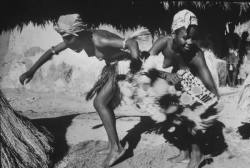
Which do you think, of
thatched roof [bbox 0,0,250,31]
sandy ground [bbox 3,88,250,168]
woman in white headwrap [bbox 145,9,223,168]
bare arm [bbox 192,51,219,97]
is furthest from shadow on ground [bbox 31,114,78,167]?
thatched roof [bbox 0,0,250,31]

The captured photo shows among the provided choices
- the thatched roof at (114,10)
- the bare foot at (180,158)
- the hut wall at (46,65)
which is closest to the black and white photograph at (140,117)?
the bare foot at (180,158)

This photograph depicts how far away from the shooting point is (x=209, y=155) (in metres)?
3.64

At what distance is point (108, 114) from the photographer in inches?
133

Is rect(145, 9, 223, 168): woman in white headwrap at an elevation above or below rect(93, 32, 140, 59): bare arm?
below

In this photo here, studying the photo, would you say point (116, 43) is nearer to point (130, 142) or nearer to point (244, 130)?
point (130, 142)

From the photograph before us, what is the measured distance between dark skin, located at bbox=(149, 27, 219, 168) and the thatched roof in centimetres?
433

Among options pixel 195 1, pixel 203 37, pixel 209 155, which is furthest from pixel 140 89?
pixel 203 37

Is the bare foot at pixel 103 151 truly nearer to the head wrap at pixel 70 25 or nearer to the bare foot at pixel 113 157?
the bare foot at pixel 113 157

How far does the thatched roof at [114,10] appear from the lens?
7520mm

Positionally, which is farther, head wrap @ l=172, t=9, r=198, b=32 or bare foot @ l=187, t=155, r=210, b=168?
bare foot @ l=187, t=155, r=210, b=168

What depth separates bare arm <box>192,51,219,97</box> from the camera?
3.16 metres

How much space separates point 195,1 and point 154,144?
434cm

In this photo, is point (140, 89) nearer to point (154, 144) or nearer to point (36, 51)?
point (154, 144)

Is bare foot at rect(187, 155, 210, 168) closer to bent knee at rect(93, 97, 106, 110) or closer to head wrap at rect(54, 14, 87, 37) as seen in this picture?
bent knee at rect(93, 97, 106, 110)
